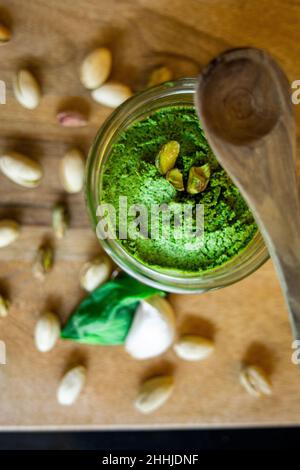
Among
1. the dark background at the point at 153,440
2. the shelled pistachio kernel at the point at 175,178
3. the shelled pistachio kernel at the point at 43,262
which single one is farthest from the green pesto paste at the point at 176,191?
the dark background at the point at 153,440

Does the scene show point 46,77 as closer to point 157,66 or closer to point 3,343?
point 157,66

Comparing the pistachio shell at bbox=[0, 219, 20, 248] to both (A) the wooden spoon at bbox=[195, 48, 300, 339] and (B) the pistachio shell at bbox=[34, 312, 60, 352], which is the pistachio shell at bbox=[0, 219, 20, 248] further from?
(A) the wooden spoon at bbox=[195, 48, 300, 339]

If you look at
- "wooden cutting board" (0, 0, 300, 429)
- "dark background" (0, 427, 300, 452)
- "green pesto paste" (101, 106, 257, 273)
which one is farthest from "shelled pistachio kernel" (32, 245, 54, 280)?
"dark background" (0, 427, 300, 452)

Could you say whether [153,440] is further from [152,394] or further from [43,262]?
[43,262]

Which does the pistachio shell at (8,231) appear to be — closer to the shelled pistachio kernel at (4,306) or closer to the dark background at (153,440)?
the shelled pistachio kernel at (4,306)

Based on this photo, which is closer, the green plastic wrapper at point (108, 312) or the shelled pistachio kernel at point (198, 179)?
the shelled pistachio kernel at point (198, 179)
